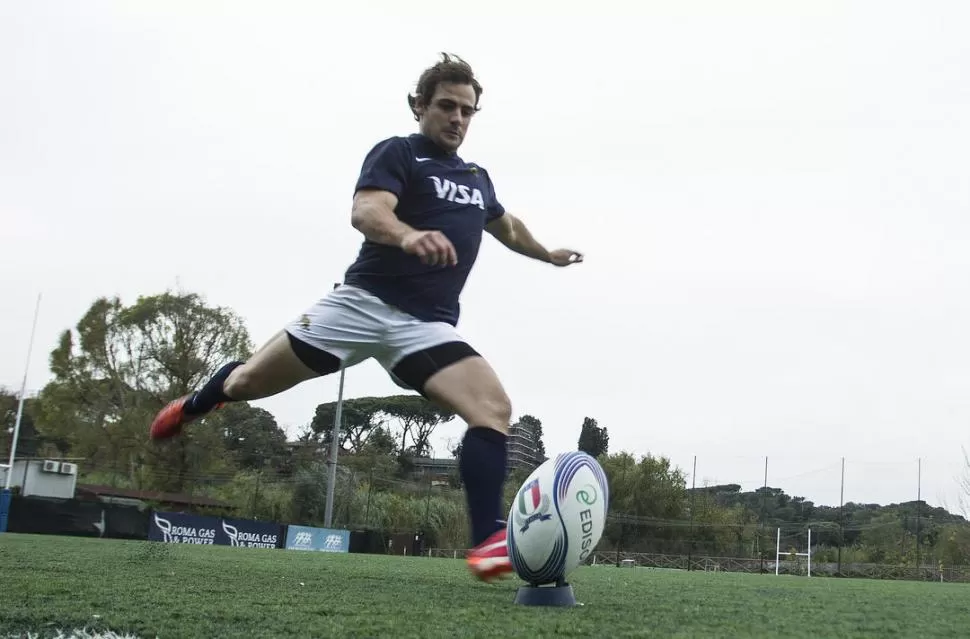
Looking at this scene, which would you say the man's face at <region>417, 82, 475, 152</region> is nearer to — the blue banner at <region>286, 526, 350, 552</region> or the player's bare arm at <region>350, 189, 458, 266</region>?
the player's bare arm at <region>350, 189, 458, 266</region>

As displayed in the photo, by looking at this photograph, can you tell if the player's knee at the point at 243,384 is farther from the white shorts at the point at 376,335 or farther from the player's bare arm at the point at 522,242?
the player's bare arm at the point at 522,242

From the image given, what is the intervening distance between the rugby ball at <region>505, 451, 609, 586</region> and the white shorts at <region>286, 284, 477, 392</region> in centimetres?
65

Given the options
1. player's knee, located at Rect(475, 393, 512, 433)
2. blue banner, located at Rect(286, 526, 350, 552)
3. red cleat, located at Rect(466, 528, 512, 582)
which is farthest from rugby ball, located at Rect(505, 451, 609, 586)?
blue banner, located at Rect(286, 526, 350, 552)

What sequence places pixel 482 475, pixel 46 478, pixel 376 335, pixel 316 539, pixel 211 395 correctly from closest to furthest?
1. pixel 482 475
2. pixel 376 335
3. pixel 211 395
4. pixel 316 539
5. pixel 46 478

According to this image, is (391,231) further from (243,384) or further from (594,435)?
(594,435)

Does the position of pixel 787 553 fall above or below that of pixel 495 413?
below

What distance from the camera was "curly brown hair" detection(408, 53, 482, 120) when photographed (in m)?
3.56

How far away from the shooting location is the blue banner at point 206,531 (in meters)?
19.0

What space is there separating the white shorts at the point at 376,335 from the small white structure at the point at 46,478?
2590 cm

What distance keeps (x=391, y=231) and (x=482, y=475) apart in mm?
976

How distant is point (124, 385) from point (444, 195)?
3065 centimetres

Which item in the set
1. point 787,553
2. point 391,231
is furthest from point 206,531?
point 787,553

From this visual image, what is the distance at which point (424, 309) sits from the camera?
3463mm

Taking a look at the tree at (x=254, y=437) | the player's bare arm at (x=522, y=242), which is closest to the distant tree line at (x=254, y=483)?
the tree at (x=254, y=437)
